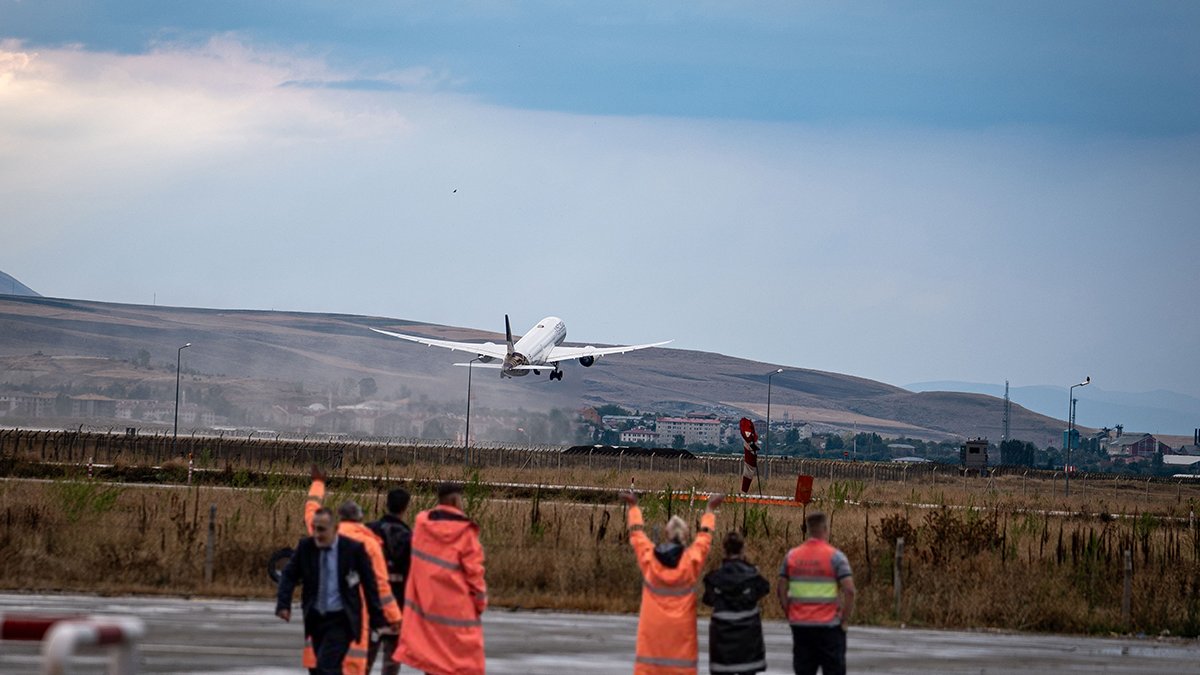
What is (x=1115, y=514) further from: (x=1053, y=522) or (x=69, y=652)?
(x=69, y=652)

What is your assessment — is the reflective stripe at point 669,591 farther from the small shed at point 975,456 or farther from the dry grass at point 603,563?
the small shed at point 975,456

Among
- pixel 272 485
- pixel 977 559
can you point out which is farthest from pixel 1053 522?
pixel 272 485

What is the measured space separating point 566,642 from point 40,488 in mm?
25533

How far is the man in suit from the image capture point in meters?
14.1

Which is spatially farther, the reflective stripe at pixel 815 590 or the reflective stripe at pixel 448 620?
the reflective stripe at pixel 815 590

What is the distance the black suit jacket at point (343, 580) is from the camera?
46.2 feet

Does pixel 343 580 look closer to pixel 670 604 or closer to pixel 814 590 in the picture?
pixel 670 604

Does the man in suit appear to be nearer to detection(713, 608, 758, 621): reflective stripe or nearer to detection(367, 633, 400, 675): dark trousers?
detection(367, 633, 400, 675): dark trousers

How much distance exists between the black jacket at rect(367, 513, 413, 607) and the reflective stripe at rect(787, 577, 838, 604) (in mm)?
3764

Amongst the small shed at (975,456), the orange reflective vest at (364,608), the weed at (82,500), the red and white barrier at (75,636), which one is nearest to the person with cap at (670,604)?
the orange reflective vest at (364,608)

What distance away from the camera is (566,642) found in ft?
68.6

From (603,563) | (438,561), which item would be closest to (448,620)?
(438,561)

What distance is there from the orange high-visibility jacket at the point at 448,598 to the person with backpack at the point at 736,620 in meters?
2.10

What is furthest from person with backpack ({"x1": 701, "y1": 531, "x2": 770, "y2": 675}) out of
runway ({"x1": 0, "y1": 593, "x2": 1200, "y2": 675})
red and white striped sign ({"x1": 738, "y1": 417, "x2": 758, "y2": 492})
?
red and white striped sign ({"x1": 738, "y1": 417, "x2": 758, "y2": 492})
